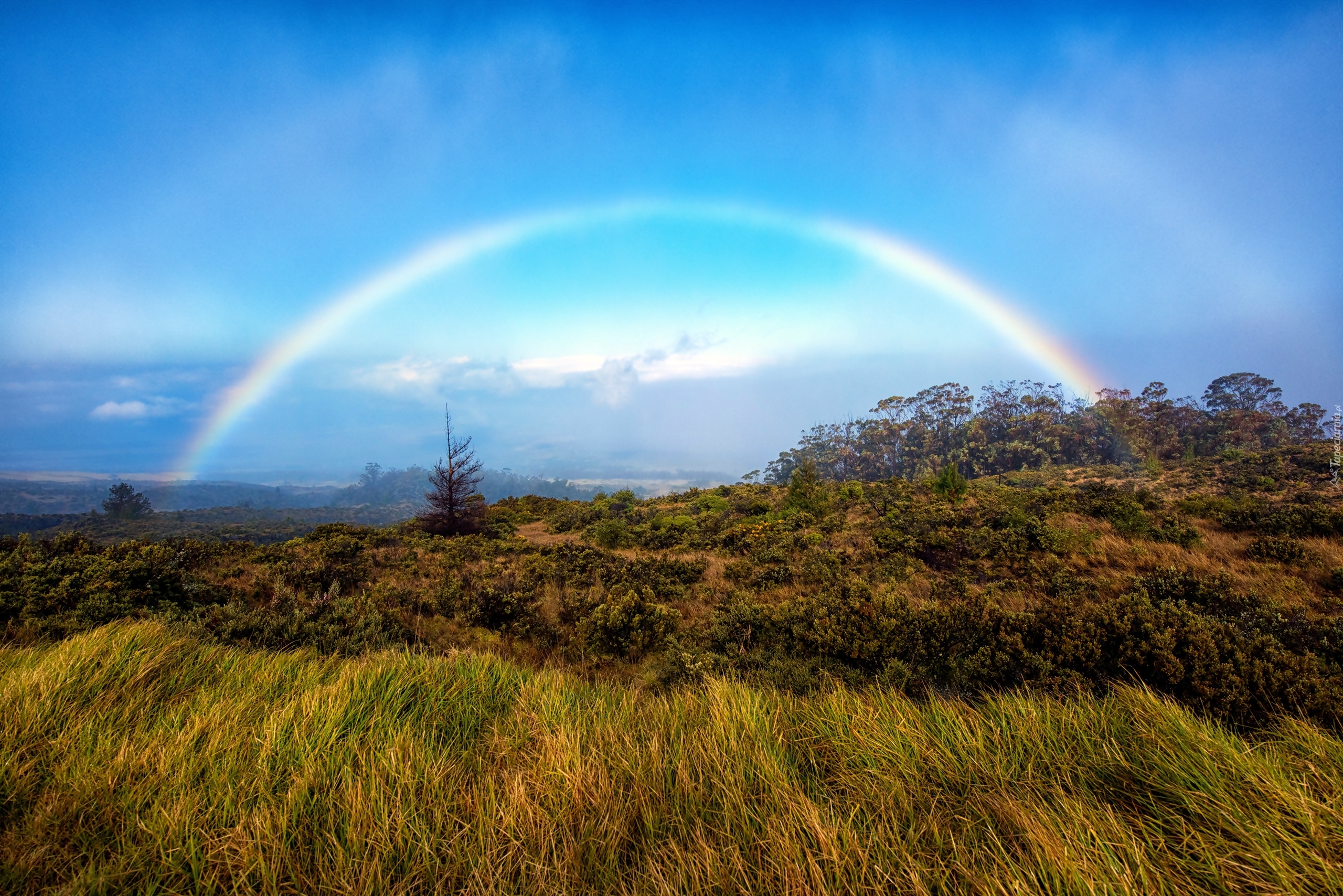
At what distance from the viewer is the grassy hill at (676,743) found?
1875 millimetres

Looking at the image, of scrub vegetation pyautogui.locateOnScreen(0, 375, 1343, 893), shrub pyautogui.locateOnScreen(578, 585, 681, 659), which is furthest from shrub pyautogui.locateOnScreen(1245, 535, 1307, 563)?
shrub pyautogui.locateOnScreen(578, 585, 681, 659)

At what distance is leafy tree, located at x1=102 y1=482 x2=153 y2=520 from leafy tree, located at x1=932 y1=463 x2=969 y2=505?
220 feet

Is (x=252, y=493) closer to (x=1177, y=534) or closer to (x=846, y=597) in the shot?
(x=846, y=597)

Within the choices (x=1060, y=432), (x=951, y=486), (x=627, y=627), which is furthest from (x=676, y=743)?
(x=1060, y=432)

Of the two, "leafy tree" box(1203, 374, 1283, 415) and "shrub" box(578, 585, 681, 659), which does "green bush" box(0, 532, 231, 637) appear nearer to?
"shrub" box(578, 585, 681, 659)

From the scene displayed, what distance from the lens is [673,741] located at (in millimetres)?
2859

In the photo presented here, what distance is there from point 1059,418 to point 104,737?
63.0m

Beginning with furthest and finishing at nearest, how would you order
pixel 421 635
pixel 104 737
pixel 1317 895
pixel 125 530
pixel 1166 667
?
pixel 125 530 → pixel 421 635 → pixel 1166 667 → pixel 104 737 → pixel 1317 895

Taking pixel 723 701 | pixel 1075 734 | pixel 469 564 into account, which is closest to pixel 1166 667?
pixel 1075 734

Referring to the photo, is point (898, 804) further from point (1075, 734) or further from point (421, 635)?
point (421, 635)

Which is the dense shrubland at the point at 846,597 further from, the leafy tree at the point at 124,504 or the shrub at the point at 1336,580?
the leafy tree at the point at 124,504

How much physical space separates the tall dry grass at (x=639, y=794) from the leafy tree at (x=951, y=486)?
17.2m

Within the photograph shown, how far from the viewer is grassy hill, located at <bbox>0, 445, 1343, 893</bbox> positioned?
6.15 ft

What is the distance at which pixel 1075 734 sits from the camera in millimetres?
2727
